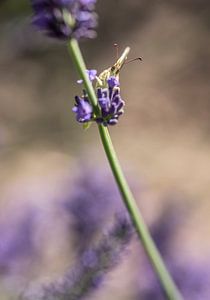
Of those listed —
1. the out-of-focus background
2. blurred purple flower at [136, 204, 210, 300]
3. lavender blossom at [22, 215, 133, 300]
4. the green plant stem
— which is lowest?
the green plant stem

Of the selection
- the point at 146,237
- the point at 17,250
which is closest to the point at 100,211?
the point at 17,250

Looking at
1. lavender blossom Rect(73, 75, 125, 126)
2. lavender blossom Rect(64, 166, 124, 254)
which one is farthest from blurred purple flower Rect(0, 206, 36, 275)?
lavender blossom Rect(73, 75, 125, 126)

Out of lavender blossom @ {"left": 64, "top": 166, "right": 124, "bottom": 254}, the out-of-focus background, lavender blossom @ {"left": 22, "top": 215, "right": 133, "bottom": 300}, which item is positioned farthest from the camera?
the out-of-focus background

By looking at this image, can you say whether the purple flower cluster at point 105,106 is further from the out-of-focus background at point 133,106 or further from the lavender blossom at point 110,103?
the out-of-focus background at point 133,106

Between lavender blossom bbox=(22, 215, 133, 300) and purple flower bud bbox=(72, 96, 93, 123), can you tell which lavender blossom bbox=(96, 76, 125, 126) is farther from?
lavender blossom bbox=(22, 215, 133, 300)

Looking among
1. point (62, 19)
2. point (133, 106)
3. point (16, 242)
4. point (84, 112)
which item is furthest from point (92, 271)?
point (133, 106)
